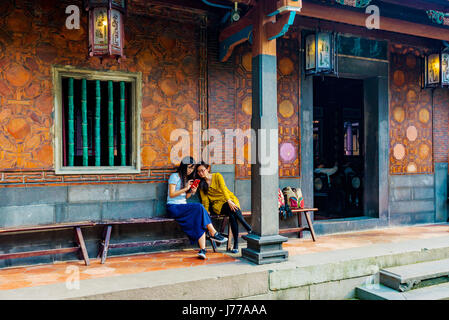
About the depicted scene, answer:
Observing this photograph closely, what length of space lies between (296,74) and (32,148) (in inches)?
174

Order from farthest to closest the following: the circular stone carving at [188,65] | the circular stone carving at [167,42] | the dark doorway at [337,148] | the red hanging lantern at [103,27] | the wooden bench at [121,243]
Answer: the dark doorway at [337,148] → the circular stone carving at [188,65] → the circular stone carving at [167,42] → the wooden bench at [121,243] → the red hanging lantern at [103,27]

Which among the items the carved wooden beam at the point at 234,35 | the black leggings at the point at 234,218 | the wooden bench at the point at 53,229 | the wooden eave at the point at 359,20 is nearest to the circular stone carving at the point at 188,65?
the carved wooden beam at the point at 234,35

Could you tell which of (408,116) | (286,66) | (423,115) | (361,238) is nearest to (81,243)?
(286,66)

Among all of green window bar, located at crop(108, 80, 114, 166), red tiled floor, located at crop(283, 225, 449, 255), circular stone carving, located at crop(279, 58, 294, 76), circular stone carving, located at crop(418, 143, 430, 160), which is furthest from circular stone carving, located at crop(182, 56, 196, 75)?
circular stone carving, located at crop(418, 143, 430, 160)

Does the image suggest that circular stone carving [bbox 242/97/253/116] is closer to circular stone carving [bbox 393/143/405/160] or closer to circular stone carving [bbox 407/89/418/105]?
circular stone carving [bbox 393/143/405/160]

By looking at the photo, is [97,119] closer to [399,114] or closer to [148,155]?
[148,155]

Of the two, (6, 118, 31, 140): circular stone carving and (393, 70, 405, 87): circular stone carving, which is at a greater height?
(393, 70, 405, 87): circular stone carving

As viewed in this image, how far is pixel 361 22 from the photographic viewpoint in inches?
246

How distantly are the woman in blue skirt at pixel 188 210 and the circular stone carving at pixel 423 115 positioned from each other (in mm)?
5140

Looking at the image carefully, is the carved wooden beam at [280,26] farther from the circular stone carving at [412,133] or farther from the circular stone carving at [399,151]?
the circular stone carving at [412,133]

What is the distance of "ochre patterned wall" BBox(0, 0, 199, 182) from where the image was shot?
5125 mm

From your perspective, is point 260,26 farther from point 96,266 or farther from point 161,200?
point 96,266

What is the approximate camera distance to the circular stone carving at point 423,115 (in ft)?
27.1
